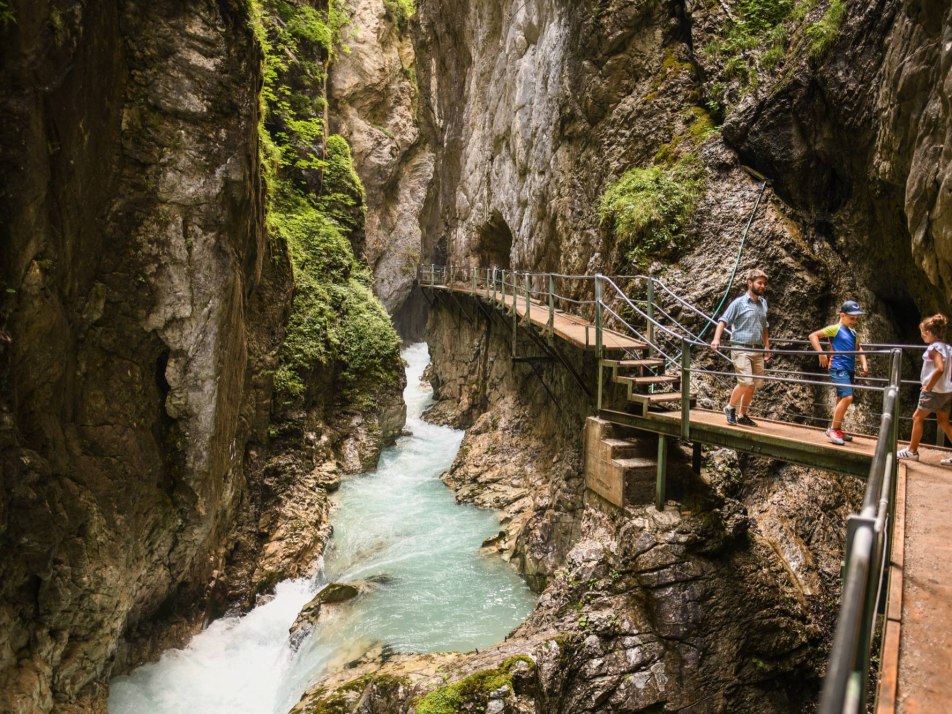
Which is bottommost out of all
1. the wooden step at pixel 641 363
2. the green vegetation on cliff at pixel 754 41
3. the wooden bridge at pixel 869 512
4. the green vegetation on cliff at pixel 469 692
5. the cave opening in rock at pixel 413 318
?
the green vegetation on cliff at pixel 469 692

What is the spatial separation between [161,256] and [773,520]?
8.14m

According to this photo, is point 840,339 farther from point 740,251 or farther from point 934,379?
point 740,251

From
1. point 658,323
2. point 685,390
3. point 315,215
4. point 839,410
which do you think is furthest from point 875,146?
point 315,215

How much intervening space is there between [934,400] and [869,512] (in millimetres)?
3974

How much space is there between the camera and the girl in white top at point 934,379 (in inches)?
184

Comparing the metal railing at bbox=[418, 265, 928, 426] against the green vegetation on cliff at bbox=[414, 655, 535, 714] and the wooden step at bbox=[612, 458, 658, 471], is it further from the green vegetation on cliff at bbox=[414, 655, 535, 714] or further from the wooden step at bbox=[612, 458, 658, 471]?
the green vegetation on cliff at bbox=[414, 655, 535, 714]

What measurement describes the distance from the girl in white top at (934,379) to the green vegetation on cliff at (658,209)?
4.44 meters

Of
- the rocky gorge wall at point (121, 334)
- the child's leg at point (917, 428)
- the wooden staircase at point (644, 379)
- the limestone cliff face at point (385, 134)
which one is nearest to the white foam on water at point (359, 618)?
the rocky gorge wall at point (121, 334)

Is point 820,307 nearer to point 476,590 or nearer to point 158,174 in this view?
point 476,590

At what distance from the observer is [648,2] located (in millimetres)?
11023

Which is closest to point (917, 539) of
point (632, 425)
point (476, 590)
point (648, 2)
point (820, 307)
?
point (632, 425)

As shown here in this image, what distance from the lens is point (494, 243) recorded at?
2119 centimetres

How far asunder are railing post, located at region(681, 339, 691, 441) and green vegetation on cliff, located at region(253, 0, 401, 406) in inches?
338

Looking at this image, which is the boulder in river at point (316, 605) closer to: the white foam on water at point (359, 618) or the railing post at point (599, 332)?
the white foam on water at point (359, 618)
